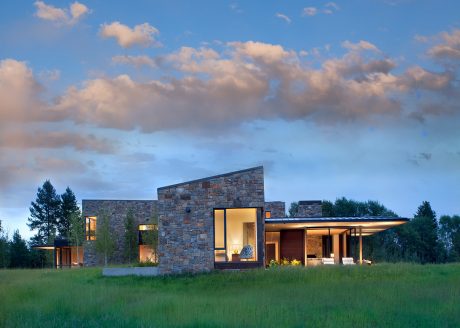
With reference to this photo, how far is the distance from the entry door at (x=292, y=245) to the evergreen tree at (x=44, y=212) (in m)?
45.4

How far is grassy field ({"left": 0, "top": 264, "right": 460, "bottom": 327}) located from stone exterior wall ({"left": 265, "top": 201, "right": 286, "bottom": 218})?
1735cm

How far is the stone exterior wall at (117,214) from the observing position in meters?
43.3

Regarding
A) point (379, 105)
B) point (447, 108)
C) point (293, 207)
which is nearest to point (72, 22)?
point (379, 105)

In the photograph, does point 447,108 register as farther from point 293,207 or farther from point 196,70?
point 293,207

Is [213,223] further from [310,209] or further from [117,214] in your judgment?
[117,214]

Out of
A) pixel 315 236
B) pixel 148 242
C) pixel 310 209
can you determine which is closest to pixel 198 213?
pixel 315 236

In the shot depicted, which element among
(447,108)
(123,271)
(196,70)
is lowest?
(123,271)

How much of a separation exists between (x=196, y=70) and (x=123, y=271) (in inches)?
369

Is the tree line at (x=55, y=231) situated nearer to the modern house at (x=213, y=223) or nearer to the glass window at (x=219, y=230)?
the modern house at (x=213, y=223)

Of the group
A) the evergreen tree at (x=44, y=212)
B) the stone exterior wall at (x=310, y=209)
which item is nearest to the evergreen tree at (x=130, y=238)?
the stone exterior wall at (x=310, y=209)

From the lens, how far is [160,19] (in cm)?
2298

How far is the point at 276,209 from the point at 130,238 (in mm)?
10884

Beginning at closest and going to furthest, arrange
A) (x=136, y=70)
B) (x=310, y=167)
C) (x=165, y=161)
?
(x=136, y=70), (x=165, y=161), (x=310, y=167)

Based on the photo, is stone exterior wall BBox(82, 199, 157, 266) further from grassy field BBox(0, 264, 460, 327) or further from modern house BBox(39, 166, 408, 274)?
grassy field BBox(0, 264, 460, 327)
